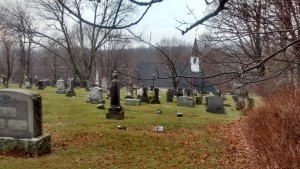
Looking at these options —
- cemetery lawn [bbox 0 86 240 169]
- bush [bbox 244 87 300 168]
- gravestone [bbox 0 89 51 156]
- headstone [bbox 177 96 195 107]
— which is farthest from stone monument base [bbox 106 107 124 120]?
headstone [bbox 177 96 195 107]

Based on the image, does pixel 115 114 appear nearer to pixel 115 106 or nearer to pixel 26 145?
pixel 115 106

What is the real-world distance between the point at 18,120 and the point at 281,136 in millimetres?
6103

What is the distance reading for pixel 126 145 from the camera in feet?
33.7

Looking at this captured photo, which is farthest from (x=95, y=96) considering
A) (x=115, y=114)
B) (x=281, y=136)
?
(x=281, y=136)

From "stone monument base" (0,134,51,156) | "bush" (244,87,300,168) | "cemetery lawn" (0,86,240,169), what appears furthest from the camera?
"stone monument base" (0,134,51,156)

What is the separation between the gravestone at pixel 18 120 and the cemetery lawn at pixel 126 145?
15.1 inches

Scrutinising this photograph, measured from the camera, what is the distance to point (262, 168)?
24.7 feet

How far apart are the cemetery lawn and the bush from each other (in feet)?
3.49

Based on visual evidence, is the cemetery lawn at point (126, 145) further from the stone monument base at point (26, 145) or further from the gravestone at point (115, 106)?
the gravestone at point (115, 106)

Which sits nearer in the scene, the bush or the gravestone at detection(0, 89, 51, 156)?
the bush

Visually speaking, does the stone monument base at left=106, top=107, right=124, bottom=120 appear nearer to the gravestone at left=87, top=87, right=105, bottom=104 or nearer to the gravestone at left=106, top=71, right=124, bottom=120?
the gravestone at left=106, top=71, right=124, bottom=120

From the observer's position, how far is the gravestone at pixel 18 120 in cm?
887

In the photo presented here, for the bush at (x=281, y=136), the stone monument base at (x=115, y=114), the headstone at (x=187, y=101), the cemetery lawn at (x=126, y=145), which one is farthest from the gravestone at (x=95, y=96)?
the bush at (x=281, y=136)

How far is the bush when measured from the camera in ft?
21.8
